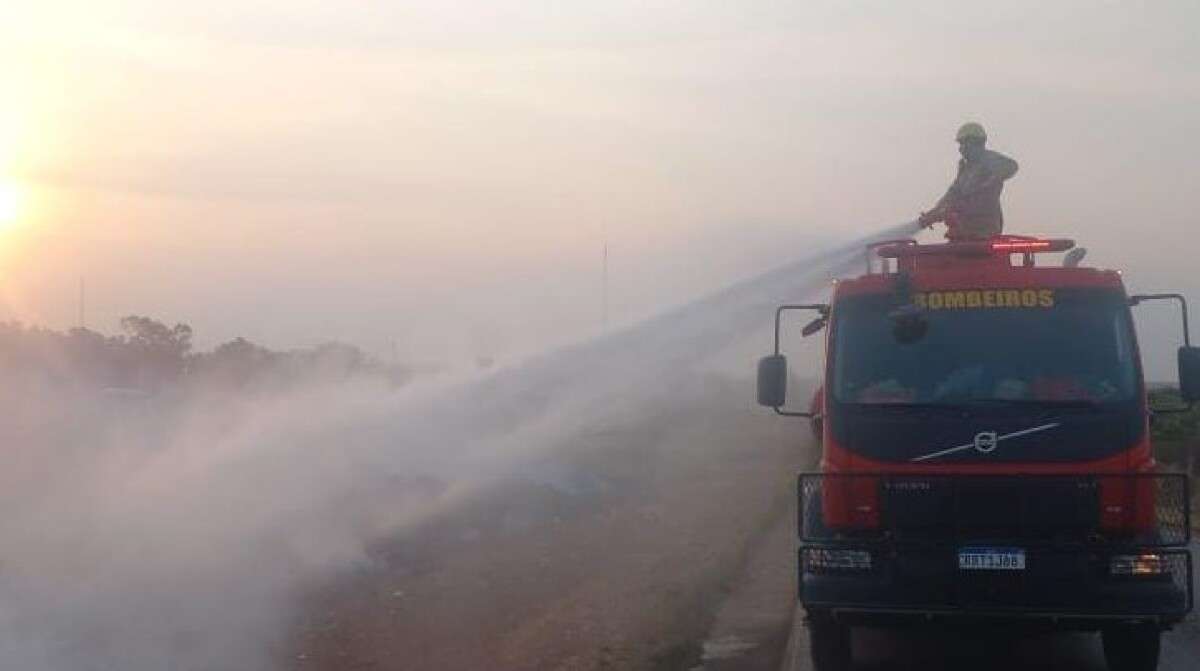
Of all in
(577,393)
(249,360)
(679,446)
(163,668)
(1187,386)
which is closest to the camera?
(1187,386)

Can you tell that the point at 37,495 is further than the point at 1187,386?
Yes

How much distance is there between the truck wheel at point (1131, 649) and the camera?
9943 mm

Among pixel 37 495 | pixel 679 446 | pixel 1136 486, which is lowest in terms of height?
pixel 679 446

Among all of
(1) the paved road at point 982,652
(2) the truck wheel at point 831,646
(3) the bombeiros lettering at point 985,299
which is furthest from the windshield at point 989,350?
(1) the paved road at point 982,652

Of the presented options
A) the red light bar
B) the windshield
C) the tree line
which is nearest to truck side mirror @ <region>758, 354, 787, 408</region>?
the windshield

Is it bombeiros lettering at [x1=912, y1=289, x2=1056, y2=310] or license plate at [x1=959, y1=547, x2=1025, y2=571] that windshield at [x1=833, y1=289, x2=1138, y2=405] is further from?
license plate at [x1=959, y1=547, x2=1025, y2=571]

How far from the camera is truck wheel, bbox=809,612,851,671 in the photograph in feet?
33.7

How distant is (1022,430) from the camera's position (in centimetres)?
960

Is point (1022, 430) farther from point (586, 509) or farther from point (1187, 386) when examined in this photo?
point (586, 509)

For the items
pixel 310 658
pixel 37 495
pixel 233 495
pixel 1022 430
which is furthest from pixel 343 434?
pixel 1022 430

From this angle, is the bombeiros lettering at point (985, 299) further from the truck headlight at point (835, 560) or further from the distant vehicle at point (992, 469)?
the truck headlight at point (835, 560)

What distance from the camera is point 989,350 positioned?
9.94 meters

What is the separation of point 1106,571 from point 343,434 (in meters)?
14.7

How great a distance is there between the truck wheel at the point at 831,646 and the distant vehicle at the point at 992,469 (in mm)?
12
